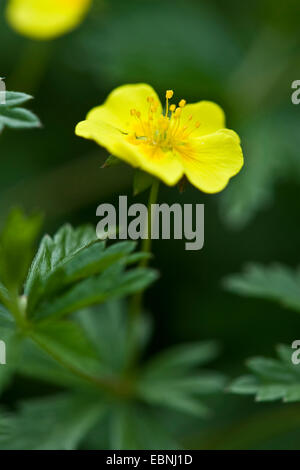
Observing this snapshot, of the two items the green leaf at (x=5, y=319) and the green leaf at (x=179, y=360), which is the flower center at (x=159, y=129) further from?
the green leaf at (x=179, y=360)

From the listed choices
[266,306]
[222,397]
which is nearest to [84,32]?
[266,306]

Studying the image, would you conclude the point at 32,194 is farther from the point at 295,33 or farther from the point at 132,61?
the point at 295,33

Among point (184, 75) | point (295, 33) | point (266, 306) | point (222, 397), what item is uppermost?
point (295, 33)

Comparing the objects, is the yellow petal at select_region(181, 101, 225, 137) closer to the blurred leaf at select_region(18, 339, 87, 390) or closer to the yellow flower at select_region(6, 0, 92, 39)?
the blurred leaf at select_region(18, 339, 87, 390)

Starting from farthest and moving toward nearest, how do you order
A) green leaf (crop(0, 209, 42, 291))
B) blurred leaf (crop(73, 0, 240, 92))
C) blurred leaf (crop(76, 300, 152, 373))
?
blurred leaf (crop(73, 0, 240, 92)), blurred leaf (crop(76, 300, 152, 373)), green leaf (crop(0, 209, 42, 291))

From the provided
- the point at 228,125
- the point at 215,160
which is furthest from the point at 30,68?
the point at 215,160

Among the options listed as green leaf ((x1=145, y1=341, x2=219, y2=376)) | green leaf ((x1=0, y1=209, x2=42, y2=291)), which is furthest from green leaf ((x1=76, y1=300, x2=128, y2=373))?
green leaf ((x1=0, y1=209, x2=42, y2=291))
